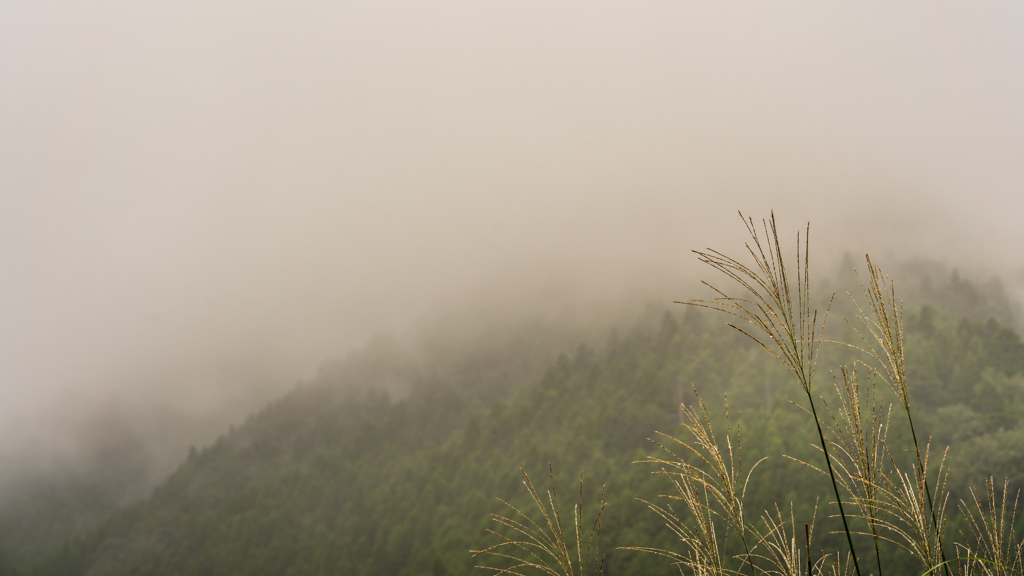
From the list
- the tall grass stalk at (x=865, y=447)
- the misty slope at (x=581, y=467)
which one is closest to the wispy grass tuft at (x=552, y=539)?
the tall grass stalk at (x=865, y=447)

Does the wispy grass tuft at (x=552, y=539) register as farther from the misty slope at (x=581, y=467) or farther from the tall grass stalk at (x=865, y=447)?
the misty slope at (x=581, y=467)

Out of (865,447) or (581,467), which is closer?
(865,447)

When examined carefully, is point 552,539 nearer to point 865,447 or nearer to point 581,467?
point 865,447

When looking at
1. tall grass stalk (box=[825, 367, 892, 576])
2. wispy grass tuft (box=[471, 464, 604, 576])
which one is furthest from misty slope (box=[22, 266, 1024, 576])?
tall grass stalk (box=[825, 367, 892, 576])

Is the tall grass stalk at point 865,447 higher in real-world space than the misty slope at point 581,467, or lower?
higher

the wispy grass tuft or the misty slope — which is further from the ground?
the wispy grass tuft

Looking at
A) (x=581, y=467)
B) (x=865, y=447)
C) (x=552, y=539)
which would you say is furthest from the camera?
(x=581, y=467)

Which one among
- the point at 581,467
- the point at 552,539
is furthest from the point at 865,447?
the point at 581,467

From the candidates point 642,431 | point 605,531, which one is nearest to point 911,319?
point 642,431

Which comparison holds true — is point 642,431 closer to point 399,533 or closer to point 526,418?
point 526,418

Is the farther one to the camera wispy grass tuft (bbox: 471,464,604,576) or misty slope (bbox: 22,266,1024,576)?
misty slope (bbox: 22,266,1024,576)

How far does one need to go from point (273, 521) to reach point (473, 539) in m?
78.2

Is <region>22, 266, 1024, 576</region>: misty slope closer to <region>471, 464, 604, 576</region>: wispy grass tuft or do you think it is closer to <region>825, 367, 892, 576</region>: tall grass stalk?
<region>471, 464, 604, 576</region>: wispy grass tuft

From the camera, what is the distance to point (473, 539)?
141000mm
